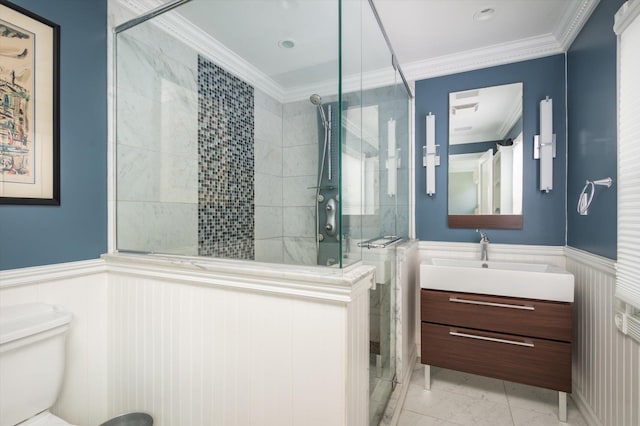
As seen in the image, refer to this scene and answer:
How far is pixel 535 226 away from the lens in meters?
2.20

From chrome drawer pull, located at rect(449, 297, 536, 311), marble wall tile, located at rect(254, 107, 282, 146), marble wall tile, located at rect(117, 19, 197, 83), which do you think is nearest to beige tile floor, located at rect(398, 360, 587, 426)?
chrome drawer pull, located at rect(449, 297, 536, 311)

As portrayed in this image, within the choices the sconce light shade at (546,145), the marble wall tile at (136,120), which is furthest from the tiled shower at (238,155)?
the sconce light shade at (546,145)

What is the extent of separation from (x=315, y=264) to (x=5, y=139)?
4.37 feet

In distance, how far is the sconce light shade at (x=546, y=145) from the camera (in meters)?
2.11

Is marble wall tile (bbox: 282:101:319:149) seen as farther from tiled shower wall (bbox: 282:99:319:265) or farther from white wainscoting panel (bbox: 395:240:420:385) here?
white wainscoting panel (bbox: 395:240:420:385)

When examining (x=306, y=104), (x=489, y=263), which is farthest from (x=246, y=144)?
(x=489, y=263)

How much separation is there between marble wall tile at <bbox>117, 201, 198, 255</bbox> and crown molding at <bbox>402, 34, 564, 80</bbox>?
7.09 ft

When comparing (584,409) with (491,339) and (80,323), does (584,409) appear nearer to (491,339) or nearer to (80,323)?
(491,339)

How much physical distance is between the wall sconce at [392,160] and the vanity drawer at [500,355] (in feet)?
3.10

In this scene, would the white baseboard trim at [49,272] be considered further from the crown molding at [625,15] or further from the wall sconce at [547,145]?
the wall sconce at [547,145]

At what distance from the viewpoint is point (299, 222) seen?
4.59ft

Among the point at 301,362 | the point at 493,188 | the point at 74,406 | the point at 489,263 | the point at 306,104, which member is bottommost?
the point at 74,406

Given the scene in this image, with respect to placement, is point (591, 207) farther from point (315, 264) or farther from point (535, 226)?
point (315, 264)

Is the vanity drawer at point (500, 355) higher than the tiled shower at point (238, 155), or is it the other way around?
the tiled shower at point (238, 155)
